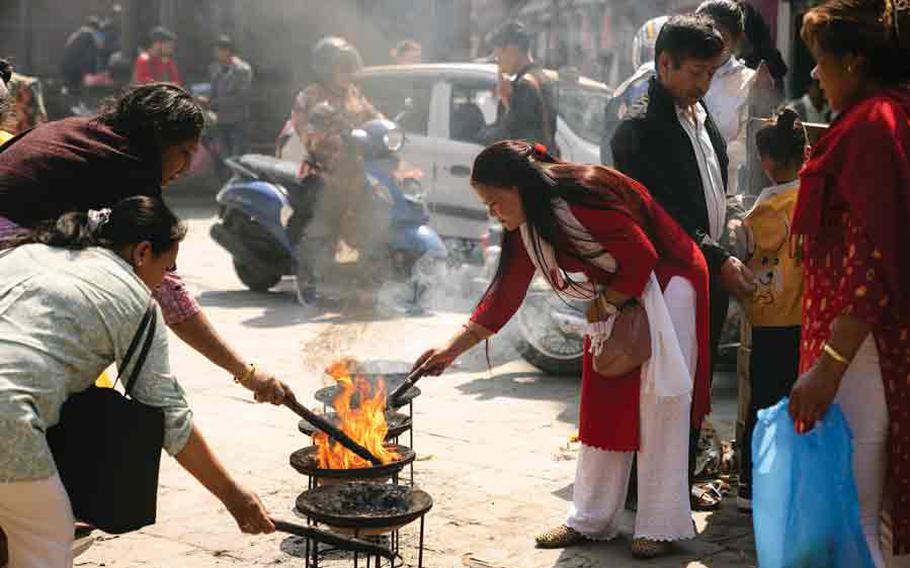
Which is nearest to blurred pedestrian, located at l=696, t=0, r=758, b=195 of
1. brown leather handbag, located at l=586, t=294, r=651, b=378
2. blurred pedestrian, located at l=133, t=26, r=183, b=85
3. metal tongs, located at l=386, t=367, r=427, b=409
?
brown leather handbag, located at l=586, t=294, r=651, b=378

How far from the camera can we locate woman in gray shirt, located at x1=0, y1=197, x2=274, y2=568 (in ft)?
11.1

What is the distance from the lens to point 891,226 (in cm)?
334

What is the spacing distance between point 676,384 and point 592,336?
38 cm

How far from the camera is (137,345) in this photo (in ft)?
11.6

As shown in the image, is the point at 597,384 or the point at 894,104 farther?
the point at 597,384

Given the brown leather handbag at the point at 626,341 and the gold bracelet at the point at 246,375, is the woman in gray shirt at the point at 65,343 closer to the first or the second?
the gold bracelet at the point at 246,375

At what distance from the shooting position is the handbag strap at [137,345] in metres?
3.53

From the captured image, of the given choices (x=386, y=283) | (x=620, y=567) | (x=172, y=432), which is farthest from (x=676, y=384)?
(x=386, y=283)

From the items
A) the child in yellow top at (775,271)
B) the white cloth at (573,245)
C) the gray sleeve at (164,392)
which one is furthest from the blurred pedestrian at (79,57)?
the gray sleeve at (164,392)

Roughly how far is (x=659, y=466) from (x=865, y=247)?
188 cm

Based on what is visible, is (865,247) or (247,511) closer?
(865,247)

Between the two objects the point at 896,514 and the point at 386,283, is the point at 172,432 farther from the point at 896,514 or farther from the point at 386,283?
the point at 386,283

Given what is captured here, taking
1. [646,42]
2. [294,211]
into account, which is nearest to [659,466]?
[646,42]

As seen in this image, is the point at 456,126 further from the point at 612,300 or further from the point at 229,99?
the point at 612,300
